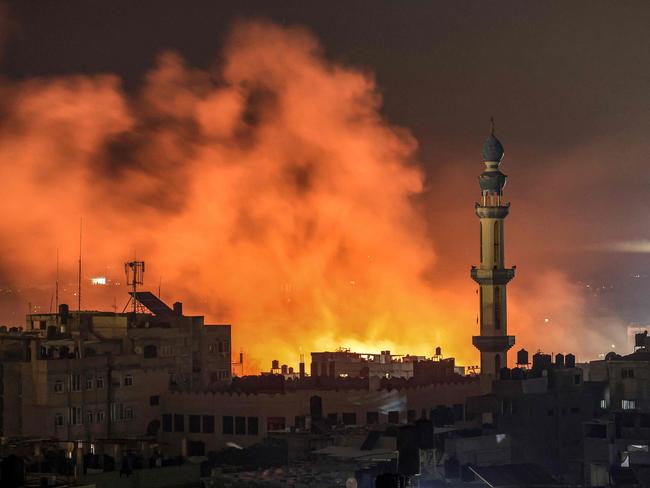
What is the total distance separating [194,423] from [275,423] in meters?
3.38

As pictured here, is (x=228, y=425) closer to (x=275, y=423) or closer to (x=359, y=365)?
(x=275, y=423)

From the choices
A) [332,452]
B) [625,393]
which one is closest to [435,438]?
[332,452]

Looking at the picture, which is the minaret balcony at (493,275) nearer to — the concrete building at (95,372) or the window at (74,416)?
the concrete building at (95,372)

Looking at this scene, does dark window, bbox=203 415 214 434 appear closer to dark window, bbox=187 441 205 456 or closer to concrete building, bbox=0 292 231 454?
dark window, bbox=187 441 205 456

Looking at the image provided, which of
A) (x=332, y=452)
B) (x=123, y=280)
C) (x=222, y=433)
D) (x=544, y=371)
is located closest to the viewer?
(x=332, y=452)

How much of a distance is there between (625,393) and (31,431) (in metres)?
30.9

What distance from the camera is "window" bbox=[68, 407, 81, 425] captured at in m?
79.9

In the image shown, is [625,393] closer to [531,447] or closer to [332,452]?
[531,447]

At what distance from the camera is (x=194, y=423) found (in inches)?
3344

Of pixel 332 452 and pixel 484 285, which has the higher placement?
pixel 484 285

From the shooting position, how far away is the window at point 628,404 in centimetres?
9744

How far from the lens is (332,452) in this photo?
231 feet

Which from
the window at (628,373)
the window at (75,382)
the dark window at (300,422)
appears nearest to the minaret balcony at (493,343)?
the window at (628,373)

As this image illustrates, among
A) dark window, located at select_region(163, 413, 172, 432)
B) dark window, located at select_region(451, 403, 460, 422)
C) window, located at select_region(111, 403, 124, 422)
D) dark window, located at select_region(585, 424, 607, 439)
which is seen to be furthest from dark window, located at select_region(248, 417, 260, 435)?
dark window, located at select_region(585, 424, 607, 439)
